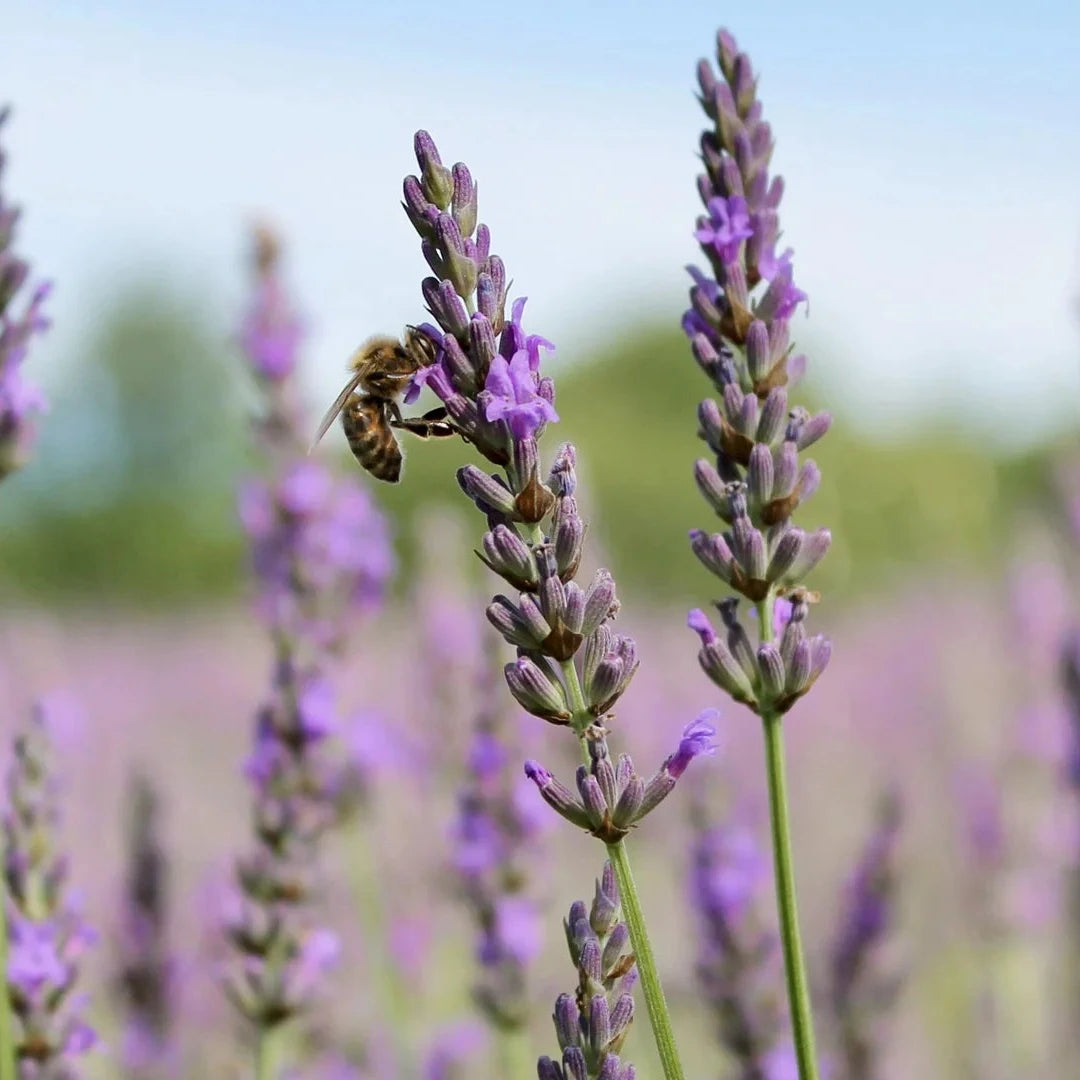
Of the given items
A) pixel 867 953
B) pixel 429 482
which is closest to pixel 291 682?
pixel 867 953

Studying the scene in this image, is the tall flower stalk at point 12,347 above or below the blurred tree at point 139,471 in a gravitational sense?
below

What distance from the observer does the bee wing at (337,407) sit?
2666 mm

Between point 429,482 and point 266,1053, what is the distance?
21.5 metres

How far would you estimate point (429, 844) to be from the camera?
5668 mm

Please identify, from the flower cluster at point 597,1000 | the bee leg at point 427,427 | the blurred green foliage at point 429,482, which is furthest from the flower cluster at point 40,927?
the blurred green foliage at point 429,482

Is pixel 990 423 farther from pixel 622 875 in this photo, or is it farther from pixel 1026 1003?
pixel 622 875

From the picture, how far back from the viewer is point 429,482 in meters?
24.2

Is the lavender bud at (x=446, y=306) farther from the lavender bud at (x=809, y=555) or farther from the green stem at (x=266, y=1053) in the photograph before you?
the green stem at (x=266, y=1053)

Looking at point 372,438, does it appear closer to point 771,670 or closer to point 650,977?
point 771,670

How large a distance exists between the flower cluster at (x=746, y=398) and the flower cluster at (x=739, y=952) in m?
1.24

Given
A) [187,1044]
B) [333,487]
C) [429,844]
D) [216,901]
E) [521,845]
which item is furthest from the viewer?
[429,844]

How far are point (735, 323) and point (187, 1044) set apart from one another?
432 centimetres

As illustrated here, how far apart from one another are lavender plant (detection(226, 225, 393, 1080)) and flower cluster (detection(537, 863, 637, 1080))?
4.84 feet

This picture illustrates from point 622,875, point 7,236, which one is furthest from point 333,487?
point 622,875
